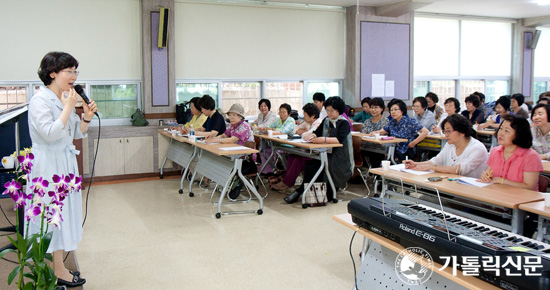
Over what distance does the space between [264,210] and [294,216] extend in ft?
1.34

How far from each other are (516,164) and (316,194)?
8.06ft

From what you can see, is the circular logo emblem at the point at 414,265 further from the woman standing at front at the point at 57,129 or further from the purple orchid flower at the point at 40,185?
the woman standing at front at the point at 57,129

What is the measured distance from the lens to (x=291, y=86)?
28.5 feet

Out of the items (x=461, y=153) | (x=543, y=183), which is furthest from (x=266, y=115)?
(x=543, y=183)

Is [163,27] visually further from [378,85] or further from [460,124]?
[460,124]

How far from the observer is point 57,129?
272 cm

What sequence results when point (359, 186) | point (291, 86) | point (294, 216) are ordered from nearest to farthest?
point (294, 216), point (359, 186), point (291, 86)

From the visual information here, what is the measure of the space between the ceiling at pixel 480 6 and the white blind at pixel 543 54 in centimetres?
117

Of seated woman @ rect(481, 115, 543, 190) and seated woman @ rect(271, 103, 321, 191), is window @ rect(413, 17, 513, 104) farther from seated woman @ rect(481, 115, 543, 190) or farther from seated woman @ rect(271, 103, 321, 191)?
seated woman @ rect(481, 115, 543, 190)

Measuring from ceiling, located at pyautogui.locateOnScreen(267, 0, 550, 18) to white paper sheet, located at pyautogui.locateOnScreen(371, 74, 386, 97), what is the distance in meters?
1.31

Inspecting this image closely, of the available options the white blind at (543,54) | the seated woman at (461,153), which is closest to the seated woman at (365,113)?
the seated woman at (461,153)

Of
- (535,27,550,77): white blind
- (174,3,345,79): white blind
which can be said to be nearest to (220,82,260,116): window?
(174,3,345,79): white blind

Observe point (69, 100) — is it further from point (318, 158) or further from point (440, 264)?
point (318, 158)

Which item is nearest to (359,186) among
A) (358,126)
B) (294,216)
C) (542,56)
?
(358,126)
